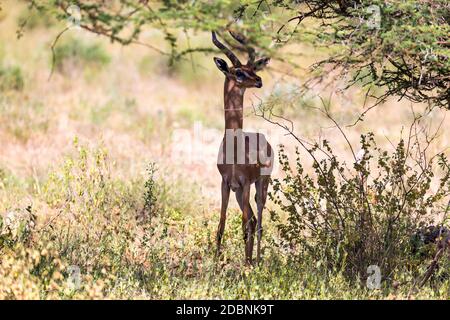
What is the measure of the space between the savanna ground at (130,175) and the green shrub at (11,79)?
41 millimetres

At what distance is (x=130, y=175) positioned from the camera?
12.2 m

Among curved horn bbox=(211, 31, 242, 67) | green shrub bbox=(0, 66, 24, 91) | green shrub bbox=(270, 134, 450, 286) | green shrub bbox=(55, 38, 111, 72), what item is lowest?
green shrub bbox=(270, 134, 450, 286)

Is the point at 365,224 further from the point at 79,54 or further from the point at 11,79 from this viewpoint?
the point at 79,54

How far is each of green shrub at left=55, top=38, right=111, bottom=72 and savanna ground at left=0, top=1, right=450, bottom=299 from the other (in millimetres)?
36

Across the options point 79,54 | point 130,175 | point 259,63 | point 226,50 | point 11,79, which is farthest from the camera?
point 79,54

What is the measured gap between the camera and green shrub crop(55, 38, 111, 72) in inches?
830

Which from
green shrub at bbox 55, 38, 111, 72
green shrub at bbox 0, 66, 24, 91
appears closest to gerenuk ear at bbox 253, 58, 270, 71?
green shrub at bbox 0, 66, 24, 91

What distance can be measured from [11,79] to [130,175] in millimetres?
6540

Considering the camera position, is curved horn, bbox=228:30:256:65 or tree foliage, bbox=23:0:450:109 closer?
tree foliage, bbox=23:0:450:109

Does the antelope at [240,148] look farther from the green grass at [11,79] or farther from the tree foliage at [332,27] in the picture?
the green grass at [11,79]

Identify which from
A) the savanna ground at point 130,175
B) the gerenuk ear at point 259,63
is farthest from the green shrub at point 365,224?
the gerenuk ear at point 259,63

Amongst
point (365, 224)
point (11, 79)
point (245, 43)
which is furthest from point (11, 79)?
point (245, 43)

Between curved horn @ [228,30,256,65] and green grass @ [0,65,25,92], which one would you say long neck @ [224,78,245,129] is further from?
green grass @ [0,65,25,92]
